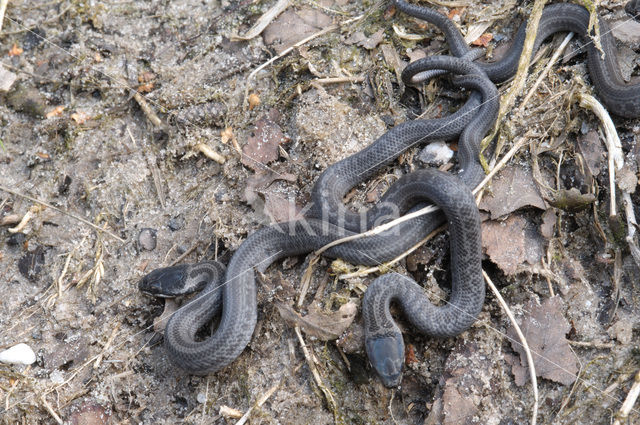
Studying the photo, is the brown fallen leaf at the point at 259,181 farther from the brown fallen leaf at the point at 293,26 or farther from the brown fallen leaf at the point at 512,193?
the brown fallen leaf at the point at 512,193

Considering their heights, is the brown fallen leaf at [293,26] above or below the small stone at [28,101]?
above

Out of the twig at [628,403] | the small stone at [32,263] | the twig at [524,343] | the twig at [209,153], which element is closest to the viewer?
the twig at [628,403]

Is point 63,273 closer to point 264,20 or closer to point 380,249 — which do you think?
point 380,249

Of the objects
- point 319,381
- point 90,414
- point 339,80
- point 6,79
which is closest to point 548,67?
point 339,80

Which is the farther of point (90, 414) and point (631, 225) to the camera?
point (90, 414)

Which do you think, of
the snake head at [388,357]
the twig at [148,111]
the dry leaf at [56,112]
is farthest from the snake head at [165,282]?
the dry leaf at [56,112]

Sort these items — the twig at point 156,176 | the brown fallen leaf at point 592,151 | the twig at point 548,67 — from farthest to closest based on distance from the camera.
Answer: the twig at point 156,176, the twig at point 548,67, the brown fallen leaf at point 592,151

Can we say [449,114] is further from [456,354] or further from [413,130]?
[456,354]
